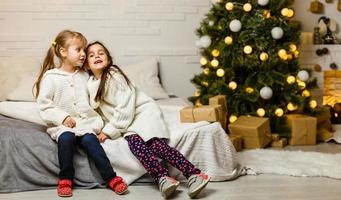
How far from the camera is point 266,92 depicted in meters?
4.06

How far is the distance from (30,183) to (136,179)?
64 centimetres

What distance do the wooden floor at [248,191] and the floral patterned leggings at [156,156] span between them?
143 millimetres

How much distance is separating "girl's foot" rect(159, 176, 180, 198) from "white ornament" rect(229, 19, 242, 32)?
1795 millimetres

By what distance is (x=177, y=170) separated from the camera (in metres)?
3.09

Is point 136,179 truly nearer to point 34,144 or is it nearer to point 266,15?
point 34,144

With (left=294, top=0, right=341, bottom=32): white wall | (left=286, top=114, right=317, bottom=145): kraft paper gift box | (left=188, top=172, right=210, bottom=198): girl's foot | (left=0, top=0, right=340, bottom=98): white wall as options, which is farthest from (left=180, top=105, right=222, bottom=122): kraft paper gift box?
(left=294, top=0, right=341, bottom=32): white wall

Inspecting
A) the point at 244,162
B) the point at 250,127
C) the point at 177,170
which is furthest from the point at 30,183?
the point at 250,127

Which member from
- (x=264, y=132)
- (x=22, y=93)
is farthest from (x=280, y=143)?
(x=22, y=93)

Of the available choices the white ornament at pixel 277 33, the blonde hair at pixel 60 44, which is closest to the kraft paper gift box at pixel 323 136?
the white ornament at pixel 277 33

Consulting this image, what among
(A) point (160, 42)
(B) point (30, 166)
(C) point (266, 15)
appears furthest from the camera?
(A) point (160, 42)

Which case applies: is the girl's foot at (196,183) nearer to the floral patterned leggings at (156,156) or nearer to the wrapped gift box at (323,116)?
the floral patterned leggings at (156,156)

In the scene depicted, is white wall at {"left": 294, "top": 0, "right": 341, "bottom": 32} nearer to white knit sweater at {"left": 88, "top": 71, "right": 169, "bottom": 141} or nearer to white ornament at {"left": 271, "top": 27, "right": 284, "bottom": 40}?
white ornament at {"left": 271, "top": 27, "right": 284, "bottom": 40}

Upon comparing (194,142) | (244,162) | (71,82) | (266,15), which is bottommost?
(244,162)

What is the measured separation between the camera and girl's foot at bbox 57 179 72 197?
9.36 ft
